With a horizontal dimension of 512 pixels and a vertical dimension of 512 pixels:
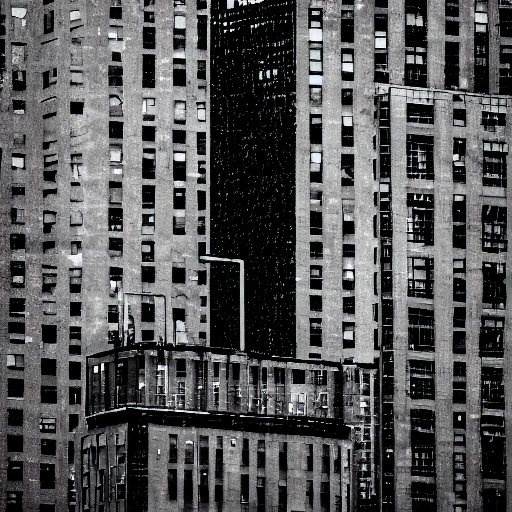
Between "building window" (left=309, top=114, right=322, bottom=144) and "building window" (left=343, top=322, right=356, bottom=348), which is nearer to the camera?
"building window" (left=343, top=322, right=356, bottom=348)

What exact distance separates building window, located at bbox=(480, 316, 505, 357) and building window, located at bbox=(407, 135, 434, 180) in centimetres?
770

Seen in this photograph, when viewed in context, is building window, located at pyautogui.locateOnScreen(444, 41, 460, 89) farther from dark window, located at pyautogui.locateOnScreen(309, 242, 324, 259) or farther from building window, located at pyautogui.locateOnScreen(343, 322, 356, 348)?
building window, located at pyautogui.locateOnScreen(343, 322, 356, 348)

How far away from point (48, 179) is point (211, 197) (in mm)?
7482

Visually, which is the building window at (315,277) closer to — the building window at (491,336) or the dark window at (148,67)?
the building window at (491,336)

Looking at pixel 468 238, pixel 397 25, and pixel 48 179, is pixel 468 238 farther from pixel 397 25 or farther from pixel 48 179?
pixel 48 179

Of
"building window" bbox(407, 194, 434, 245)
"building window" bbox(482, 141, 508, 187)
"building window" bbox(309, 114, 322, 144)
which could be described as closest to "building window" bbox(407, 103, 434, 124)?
"building window" bbox(482, 141, 508, 187)

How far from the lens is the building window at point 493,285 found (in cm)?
7119

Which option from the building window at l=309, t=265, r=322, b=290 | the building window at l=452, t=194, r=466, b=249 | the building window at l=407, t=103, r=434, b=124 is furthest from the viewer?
the building window at l=309, t=265, r=322, b=290

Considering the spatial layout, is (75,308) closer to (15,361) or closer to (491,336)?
(15,361)

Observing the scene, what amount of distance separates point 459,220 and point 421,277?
2.95 metres

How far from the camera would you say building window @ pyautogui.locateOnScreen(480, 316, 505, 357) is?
70.8 m

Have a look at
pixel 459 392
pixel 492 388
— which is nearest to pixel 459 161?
pixel 459 392

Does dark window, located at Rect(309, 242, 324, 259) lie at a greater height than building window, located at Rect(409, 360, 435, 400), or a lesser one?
greater

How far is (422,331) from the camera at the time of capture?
241 feet
